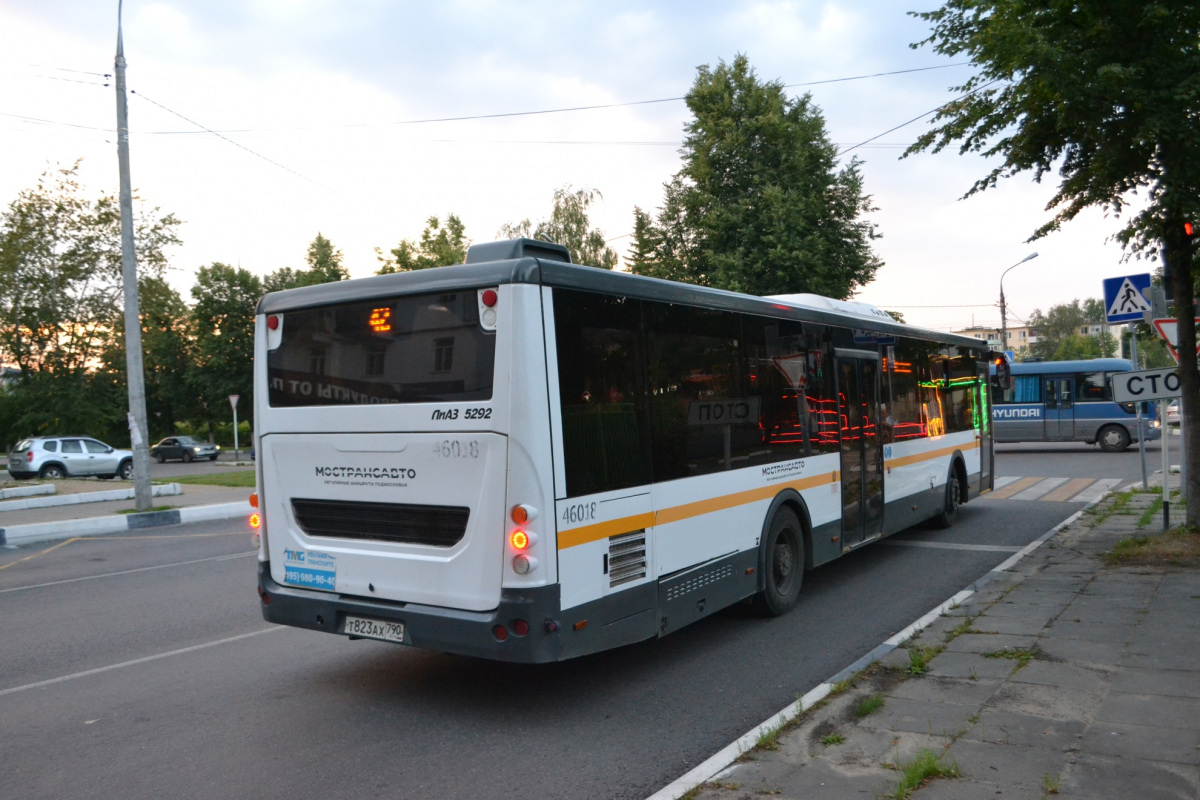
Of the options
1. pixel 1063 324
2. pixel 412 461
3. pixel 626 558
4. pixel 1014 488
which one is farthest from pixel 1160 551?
pixel 1063 324

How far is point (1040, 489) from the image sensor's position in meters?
17.8

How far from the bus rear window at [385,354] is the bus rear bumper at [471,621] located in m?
1.22

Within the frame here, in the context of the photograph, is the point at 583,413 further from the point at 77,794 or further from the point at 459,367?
the point at 77,794

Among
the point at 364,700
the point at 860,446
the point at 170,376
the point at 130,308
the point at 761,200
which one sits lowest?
the point at 364,700

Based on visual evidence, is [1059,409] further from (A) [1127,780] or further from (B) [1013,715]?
(A) [1127,780]

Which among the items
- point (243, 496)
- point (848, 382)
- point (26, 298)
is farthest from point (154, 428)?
point (848, 382)

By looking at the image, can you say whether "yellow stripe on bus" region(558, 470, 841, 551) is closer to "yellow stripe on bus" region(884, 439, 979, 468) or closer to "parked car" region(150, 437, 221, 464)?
"yellow stripe on bus" region(884, 439, 979, 468)

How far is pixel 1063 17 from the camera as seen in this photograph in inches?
358

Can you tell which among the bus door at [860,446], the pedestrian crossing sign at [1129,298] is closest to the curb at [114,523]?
the bus door at [860,446]

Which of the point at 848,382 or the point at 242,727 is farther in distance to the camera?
the point at 848,382

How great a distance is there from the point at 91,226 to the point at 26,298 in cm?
375

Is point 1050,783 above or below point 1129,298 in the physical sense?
below

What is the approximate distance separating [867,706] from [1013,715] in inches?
30.3

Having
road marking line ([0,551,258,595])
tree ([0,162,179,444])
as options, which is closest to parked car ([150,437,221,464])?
tree ([0,162,179,444])
